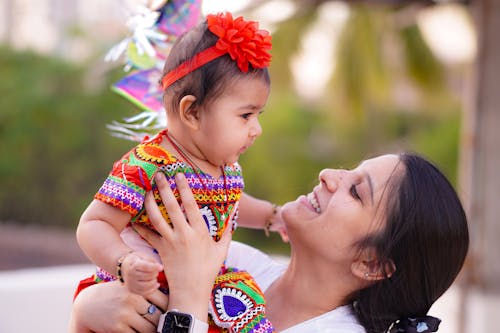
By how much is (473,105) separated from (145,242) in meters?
6.41

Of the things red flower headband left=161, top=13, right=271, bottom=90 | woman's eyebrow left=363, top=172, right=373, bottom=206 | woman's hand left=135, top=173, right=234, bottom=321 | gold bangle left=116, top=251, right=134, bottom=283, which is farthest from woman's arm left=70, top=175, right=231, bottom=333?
woman's eyebrow left=363, top=172, right=373, bottom=206

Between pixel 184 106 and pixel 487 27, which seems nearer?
pixel 184 106

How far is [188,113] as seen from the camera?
1838mm

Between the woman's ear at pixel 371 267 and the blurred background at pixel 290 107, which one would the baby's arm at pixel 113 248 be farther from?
the blurred background at pixel 290 107

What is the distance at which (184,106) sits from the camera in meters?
1.83

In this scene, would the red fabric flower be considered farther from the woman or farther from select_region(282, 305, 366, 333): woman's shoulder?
select_region(282, 305, 366, 333): woman's shoulder

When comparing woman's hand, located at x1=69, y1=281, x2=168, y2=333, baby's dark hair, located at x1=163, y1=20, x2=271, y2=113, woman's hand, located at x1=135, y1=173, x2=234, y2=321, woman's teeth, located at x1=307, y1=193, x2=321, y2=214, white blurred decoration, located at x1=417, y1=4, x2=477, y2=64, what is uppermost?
white blurred decoration, located at x1=417, y1=4, x2=477, y2=64

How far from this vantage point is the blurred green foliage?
10.9m

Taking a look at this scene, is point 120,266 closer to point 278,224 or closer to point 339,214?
point 339,214

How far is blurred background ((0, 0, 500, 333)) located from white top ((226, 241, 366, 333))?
518cm

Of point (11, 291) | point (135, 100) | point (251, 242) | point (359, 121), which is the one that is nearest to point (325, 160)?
point (359, 121)

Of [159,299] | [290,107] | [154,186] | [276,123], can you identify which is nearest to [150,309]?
[159,299]

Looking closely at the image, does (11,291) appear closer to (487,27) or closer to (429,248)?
(429,248)

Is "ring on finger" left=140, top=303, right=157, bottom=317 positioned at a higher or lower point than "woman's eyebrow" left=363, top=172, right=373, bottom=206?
lower
